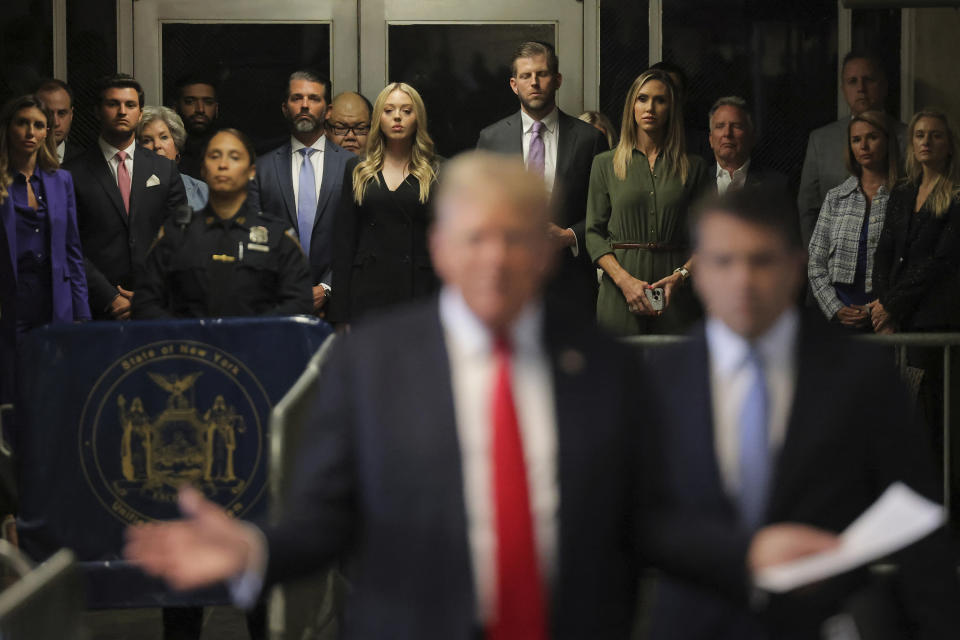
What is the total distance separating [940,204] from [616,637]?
4.90 metres

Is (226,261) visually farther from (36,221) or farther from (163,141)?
(163,141)

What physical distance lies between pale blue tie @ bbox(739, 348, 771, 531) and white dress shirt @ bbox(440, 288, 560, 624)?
455 mm

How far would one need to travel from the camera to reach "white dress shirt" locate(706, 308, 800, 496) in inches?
96.7

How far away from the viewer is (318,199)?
7.04m

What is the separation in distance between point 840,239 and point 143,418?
3735 millimetres

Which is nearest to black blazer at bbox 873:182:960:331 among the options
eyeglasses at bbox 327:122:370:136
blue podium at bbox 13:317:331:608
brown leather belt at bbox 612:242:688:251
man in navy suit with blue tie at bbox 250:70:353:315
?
brown leather belt at bbox 612:242:688:251

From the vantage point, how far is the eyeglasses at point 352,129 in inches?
307

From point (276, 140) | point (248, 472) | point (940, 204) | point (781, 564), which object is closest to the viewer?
point (781, 564)

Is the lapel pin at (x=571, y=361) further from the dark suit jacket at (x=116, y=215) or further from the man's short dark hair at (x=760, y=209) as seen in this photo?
the dark suit jacket at (x=116, y=215)

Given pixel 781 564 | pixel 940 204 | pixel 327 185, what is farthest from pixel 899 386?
pixel 327 185

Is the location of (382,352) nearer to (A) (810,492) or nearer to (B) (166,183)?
(A) (810,492)

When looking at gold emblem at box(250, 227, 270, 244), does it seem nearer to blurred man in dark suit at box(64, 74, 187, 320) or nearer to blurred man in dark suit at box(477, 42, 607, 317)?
blurred man in dark suit at box(477, 42, 607, 317)

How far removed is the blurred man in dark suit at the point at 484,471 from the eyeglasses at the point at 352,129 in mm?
5681

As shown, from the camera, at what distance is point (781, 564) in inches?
84.9
